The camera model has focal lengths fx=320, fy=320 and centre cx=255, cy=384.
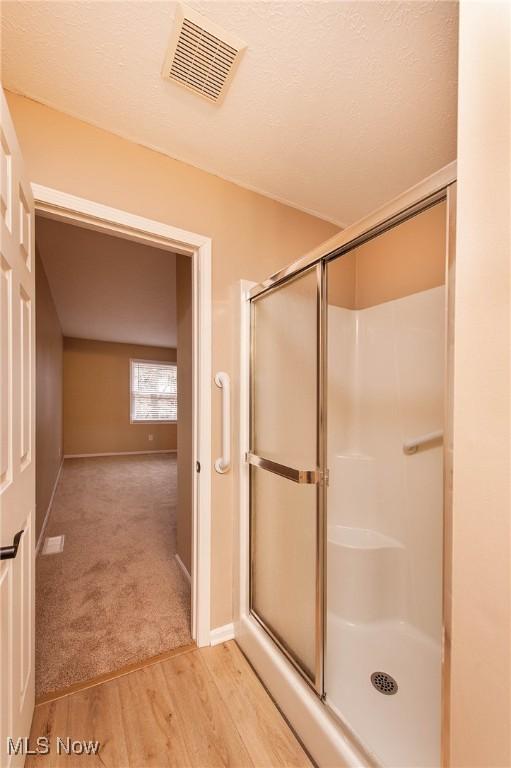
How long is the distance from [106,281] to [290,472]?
3.31 meters

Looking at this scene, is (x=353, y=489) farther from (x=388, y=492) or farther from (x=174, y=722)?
(x=174, y=722)

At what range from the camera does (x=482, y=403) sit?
58 centimetres

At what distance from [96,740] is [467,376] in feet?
5.68

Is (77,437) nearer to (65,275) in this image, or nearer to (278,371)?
(65,275)

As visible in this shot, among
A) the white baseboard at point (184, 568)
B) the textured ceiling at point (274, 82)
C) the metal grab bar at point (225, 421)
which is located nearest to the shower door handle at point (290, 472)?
the metal grab bar at point (225, 421)

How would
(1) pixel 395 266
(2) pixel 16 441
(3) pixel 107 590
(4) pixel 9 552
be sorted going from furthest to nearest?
(3) pixel 107 590, (1) pixel 395 266, (2) pixel 16 441, (4) pixel 9 552

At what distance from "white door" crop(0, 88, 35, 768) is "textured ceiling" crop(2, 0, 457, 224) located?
43 centimetres

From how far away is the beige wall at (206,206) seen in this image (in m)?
1.33

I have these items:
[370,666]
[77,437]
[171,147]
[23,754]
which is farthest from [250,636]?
[77,437]

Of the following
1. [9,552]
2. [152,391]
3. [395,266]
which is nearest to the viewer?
[9,552]

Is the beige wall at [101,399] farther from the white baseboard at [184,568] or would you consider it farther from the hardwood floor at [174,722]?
Answer: the hardwood floor at [174,722]

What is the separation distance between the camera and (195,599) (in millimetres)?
1638

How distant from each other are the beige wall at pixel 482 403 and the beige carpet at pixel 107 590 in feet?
5.02

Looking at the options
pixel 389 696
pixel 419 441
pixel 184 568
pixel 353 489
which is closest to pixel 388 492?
pixel 353 489
